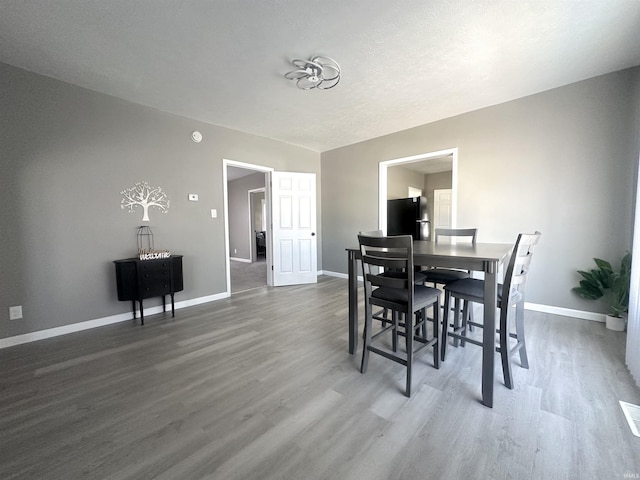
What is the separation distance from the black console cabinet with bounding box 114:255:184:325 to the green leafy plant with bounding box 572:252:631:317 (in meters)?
4.66

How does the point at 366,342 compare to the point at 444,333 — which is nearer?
the point at 366,342

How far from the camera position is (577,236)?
278 centimetres

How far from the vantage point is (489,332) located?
1.54 metres

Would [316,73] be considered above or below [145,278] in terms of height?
above

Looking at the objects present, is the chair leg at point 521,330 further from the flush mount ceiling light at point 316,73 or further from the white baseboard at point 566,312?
the flush mount ceiling light at point 316,73

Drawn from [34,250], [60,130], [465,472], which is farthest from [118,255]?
[465,472]

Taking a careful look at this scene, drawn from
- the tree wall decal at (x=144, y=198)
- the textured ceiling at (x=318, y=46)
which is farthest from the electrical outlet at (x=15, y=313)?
the textured ceiling at (x=318, y=46)

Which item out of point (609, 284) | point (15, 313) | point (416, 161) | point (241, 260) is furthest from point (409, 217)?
point (15, 313)

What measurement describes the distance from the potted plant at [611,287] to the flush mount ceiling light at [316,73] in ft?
10.9

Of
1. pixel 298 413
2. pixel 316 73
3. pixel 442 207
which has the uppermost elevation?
pixel 316 73

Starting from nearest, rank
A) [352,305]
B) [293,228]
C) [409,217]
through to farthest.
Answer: [352,305] → [293,228] → [409,217]

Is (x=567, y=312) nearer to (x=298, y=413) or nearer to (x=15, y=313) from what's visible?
(x=298, y=413)

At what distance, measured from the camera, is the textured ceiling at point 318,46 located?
1.73 meters

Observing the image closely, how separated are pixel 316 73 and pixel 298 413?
277 centimetres
